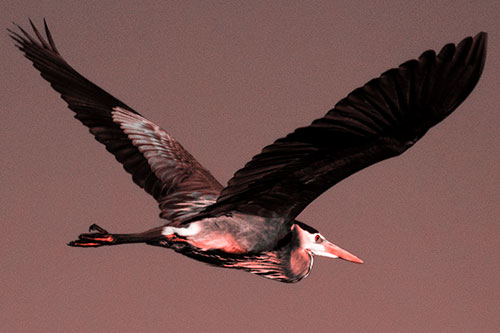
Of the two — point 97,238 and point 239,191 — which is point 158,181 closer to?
point 97,238

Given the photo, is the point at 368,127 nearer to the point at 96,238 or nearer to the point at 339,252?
the point at 339,252

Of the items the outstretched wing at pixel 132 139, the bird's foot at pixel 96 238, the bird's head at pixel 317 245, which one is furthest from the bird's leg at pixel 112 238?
the bird's head at pixel 317 245

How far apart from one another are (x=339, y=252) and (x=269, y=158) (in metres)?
0.79

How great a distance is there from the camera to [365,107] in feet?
6.42

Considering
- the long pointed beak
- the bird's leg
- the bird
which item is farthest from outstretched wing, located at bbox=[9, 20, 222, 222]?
the long pointed beak

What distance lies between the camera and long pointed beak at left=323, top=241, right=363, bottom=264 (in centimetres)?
276

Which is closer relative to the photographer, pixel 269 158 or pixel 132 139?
pixel 269 158

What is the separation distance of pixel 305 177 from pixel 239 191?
20 cm

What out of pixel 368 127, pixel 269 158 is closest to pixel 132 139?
pixel 269 158

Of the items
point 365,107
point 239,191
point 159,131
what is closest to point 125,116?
point 159,131

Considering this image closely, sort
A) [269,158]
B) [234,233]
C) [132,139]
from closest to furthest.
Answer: [269,158] → [234,233] → [132,139]

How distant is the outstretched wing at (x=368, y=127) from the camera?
6.24 ft

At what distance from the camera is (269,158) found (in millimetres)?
2131

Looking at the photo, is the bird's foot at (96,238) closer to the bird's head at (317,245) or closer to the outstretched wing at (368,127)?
the outstretched wing at (368,127)
